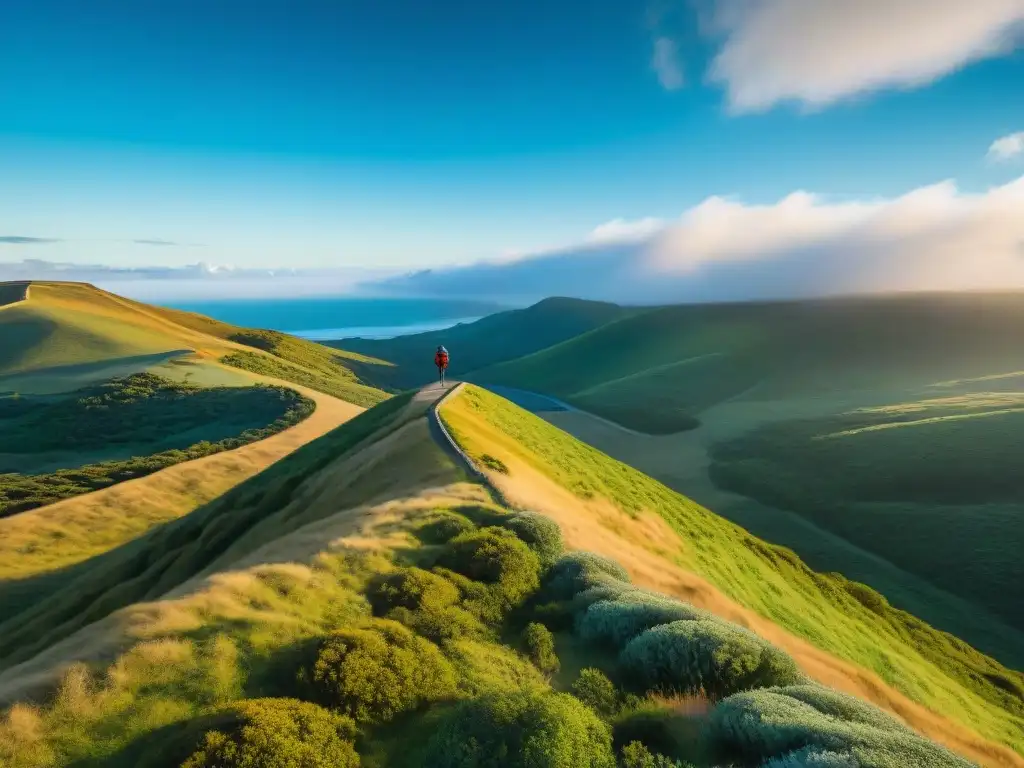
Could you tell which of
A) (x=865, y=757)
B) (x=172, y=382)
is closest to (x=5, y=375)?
(x=172, y=382)

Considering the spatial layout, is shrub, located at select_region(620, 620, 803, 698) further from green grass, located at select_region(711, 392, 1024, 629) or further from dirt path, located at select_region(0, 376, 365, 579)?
dirt path, located at select_region(0, 376, 365, 579)

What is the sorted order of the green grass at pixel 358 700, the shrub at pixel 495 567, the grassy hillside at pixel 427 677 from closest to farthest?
the green grass at pixel 358 700
the grassy hillside at pixel 427 677
the shrub at pixel 495 567

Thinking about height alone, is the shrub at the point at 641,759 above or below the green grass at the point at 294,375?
above

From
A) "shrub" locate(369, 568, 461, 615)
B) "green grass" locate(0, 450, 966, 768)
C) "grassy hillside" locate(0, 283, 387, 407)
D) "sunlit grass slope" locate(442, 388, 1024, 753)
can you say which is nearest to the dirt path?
"sunlit grass slope" locate(442, 388, 1024, 753)

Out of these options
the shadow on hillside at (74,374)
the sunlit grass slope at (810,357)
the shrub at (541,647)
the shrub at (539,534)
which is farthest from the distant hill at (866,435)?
the shadow on hillside at (74,374)

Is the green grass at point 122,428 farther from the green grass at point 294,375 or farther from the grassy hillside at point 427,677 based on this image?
the grassy hillside at point 427,677

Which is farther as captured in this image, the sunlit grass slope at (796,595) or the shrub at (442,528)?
the sunlit grass slope at (796,595)

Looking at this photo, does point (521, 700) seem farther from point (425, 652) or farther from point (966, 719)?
point (966, 719)
